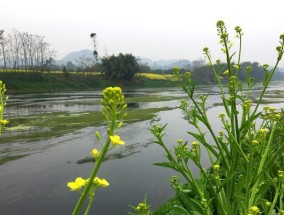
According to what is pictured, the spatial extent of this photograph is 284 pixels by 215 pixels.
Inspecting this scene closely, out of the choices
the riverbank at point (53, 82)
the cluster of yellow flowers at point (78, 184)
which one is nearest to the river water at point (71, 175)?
the cluster of yellow flowers at point (78, 184)

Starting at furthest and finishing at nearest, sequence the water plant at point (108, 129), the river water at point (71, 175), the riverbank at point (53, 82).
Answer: the riverbank at point (53, 82) → the river water at point (71, 175) → the water plant at point (108, 129)

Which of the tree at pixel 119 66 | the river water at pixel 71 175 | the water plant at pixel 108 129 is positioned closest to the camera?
the water plant at pixel 108 129

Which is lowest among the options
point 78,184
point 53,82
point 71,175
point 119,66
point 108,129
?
point 71,175

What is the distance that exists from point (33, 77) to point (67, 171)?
161 feet

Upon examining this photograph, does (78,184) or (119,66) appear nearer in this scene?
(78,184)

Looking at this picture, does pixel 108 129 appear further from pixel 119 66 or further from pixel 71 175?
pixel 119 66

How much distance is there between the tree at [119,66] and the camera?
2354 inches

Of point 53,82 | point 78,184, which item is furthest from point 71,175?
point 53,82

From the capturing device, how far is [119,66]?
195ft

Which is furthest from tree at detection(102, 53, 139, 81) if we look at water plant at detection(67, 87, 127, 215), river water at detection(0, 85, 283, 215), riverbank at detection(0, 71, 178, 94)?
water plant at detection(67, 87, 127, 215)

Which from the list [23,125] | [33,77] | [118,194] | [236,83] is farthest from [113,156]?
[33,77]

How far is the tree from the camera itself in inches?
2354

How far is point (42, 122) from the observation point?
18.2 metres

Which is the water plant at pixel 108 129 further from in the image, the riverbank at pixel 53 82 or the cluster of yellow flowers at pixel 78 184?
the riverbank at pixel 53 82
